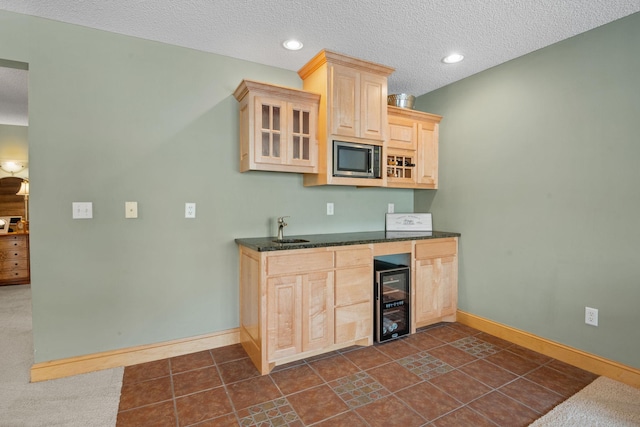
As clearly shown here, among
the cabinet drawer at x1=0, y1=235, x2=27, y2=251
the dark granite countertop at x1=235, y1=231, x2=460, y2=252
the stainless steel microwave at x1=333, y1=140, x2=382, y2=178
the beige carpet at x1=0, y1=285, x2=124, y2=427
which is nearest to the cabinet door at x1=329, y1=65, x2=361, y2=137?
the stainless steel microwave at x1=333, y1=140, x2=382, y2=178

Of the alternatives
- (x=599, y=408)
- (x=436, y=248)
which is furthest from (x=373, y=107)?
(x=599, y=408)

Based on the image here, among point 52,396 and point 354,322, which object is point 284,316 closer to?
point 354,322

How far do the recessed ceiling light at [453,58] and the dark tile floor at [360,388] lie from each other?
253 centimetres

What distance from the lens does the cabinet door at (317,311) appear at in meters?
2.43

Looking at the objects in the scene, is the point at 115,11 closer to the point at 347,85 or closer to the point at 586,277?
the point at 347,85

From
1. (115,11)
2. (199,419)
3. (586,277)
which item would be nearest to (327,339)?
(199,419)

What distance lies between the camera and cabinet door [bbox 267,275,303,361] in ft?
7.58

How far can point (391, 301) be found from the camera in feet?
9.41

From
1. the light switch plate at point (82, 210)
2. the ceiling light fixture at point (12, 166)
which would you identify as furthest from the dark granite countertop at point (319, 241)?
the ceiling light fixture at point (12, 166)

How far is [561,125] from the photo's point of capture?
8.29 ft

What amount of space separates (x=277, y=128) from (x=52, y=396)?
240 centimetres

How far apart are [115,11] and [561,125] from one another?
11.2 feet

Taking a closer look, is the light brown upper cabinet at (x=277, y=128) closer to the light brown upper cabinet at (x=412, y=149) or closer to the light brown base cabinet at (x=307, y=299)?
the light brown base cabinet at (x=307, y=299)

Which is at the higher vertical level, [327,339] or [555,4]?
[555,4]
